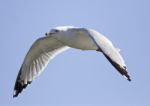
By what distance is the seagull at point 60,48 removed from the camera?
712cm

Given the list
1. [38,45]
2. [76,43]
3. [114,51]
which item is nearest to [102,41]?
[114,51]

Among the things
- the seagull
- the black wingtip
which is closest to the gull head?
the seagull

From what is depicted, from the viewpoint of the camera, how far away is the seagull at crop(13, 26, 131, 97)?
23.4 feet

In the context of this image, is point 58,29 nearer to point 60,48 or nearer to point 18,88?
point 60,48

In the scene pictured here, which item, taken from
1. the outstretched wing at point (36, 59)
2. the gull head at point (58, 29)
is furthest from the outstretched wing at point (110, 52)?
the outstretched wing at point (36, 59)

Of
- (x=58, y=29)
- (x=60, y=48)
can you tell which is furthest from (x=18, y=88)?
(x=58, y=29)

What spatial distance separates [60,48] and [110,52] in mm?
2311

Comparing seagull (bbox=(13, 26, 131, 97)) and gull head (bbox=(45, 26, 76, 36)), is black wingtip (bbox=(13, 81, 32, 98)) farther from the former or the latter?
gull head (bbox=(45, 26, 76, 36))

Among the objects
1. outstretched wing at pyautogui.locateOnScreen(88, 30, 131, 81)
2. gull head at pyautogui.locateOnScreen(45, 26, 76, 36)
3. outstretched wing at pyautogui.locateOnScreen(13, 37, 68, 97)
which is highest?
gull head at pyautogui.locateOnScreen(45, 26, 76, 36)

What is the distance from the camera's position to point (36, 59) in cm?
929

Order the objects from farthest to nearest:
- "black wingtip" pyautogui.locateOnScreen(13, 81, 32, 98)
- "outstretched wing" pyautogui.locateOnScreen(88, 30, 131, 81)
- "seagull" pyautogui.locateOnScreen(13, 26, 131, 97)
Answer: "black wingtip" pyautogui.locateOnScreen(13, 81, 32, 98)
"seagull" pyautogui.locateOnScreen(13, 26, 131, 97)
"outstretched wing" pyautogui.locateOnScreen(88, 30, 131, 81)

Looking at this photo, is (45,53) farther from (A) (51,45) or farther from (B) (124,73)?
(B) (124,73)

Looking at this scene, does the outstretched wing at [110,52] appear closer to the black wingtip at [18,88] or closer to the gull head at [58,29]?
the gull head at [58,29]

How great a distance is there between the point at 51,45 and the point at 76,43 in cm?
110
